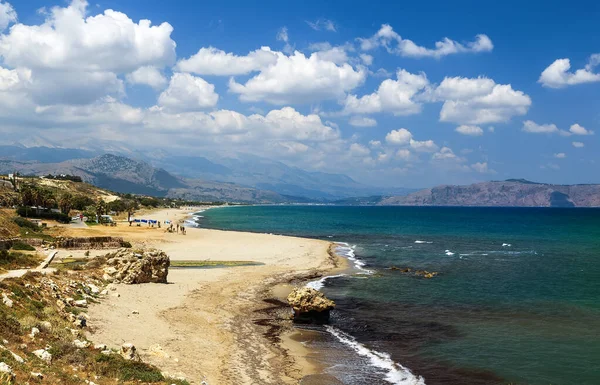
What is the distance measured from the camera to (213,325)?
27016 mm

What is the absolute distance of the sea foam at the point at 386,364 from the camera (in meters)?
20.5

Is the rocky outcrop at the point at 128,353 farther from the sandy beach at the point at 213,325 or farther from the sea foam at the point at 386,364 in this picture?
the sea foam at the point at 386,364

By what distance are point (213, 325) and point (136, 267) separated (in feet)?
37.4

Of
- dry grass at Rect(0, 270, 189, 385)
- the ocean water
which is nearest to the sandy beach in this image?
dry grass at Rect(0, 270, 189, 385)

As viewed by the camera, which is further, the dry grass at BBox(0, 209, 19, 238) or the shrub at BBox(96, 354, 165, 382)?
the dry grass at BBox(0, 209, 19, 238)

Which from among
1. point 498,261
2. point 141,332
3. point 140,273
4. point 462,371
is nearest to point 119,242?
point 140,273

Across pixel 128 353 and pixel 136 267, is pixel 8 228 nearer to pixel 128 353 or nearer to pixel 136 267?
pixel 136 267

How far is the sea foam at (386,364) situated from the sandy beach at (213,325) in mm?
3160

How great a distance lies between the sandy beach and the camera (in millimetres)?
19844

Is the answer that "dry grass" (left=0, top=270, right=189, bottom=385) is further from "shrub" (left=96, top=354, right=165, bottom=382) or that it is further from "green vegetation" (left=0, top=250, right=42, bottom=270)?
"green vegetation" (left=0, top=250, right=42, bottom=270)

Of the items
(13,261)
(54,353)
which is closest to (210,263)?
(13,261)

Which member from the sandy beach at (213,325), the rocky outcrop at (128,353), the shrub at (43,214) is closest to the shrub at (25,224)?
the shrub at (43,214)

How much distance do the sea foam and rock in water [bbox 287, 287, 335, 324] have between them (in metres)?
2.26

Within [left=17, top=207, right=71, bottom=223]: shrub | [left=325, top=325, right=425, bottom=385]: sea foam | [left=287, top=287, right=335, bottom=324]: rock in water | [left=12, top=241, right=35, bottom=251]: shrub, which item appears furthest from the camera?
[left=17, top=207, right=71, bottom=223]: shrub
